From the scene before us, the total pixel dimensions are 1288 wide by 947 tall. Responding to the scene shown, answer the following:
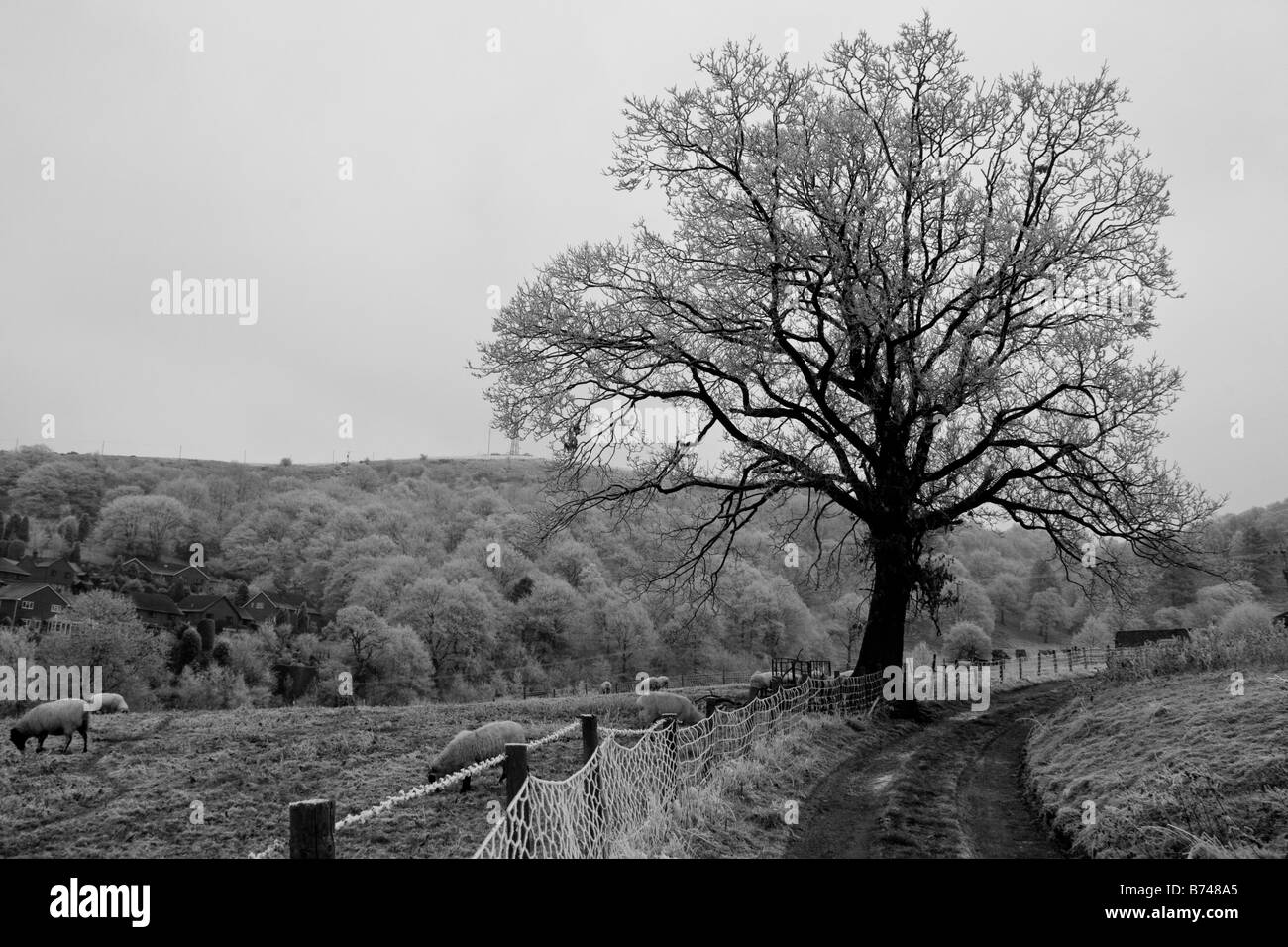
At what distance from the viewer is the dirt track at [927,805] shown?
8.45m

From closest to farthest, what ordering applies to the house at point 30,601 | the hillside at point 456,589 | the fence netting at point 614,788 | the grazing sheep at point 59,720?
the fence netting at point 614,788 < the grazing sheep at point 59,720 < the hillside at point 456,589 < the house at point 30,601

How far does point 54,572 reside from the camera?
8544 centimetres

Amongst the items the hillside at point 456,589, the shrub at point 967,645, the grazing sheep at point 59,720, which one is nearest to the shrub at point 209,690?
the hillside at point 456,589

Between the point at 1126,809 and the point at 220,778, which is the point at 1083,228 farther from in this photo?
the point at 220,778

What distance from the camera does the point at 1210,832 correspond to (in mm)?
6438

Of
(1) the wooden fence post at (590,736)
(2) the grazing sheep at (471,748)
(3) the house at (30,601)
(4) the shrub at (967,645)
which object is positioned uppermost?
(1) the wooden fence post at (590,736)

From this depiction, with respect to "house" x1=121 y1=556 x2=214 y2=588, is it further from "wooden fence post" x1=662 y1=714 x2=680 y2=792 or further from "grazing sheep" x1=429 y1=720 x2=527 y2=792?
"wooden fence post" x1=662 y1=714 x2=680 y2=792

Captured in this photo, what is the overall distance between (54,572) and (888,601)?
97.0 meters

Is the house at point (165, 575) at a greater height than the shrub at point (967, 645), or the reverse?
the house at point (165, 575)

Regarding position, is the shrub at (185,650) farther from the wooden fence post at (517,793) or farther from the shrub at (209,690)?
the wooden fence post at (517,793)

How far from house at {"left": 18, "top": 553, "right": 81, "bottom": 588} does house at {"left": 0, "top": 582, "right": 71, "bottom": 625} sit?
144 inches

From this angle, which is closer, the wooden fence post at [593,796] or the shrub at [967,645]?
the wooden fence post at [593,796]

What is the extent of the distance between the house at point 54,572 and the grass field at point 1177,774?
308ft
